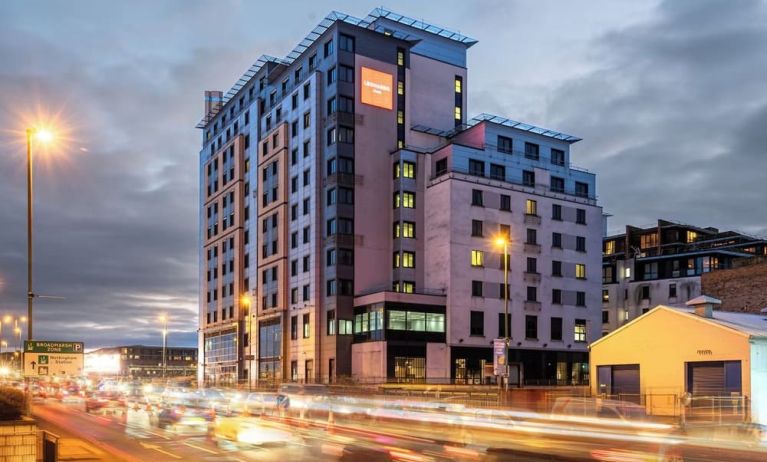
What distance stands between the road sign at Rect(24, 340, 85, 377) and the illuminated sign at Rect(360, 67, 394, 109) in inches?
2359

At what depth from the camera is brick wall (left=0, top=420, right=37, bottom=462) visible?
56.6 ft

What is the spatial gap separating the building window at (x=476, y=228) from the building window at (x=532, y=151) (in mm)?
12133

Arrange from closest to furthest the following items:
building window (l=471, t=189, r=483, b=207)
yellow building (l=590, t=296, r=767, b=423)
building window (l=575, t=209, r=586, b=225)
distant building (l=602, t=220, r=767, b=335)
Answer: yellow building (l=590, t=296, r=767, b=423) < building window (l=471, t=189, r=483, b=207) < building window (l=575, t=209, r=586, b=225) < distant building (l=602, t=220, r=767, b=335)

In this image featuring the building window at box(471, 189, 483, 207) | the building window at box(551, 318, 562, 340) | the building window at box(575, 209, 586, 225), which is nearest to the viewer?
the building window at box(471, 189, 483, 207)

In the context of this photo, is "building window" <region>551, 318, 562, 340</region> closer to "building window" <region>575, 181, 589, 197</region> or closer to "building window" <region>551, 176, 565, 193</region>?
"building window" <region>551, 176, 565, 193</region>

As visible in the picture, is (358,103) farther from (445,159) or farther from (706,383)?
(706,383)

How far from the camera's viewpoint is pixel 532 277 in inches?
3460

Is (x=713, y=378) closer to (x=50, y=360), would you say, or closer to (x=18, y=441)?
(x=50, y=360)

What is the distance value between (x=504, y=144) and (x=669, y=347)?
4364 centimetres

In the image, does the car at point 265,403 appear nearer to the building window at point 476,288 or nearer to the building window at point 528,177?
the building window at point 476,288

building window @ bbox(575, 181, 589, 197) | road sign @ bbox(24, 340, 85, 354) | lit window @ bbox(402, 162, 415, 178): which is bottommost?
road sign @ bbox(24, 340, 85, 354)

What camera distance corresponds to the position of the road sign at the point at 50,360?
30375 millimetres

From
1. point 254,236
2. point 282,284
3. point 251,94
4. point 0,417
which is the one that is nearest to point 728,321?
point 0,417

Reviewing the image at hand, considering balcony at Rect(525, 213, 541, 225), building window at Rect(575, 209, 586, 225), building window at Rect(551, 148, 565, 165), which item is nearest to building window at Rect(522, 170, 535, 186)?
balcony at Rect(525, 213, 541, 225)
